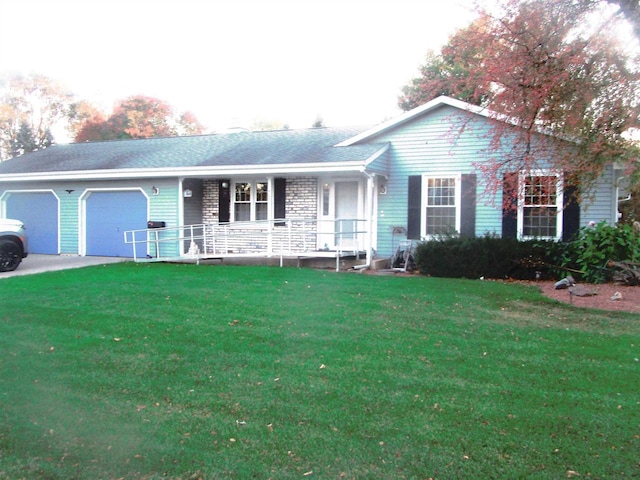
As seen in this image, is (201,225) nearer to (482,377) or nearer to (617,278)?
(617,278)

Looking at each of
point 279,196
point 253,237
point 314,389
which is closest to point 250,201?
point 279,196

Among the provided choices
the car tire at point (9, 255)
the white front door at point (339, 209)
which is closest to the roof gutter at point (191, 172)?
the white front door at point (339, 209)

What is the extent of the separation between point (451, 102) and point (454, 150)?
1.16 metres

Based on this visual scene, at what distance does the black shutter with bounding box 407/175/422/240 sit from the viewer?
46.1ft

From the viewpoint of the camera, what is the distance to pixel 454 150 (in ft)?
44.8

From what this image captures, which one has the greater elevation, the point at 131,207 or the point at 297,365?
the point at 131,207

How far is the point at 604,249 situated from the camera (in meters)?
11.2

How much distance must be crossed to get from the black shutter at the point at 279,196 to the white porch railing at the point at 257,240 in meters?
0.39

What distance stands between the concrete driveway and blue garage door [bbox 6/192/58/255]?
0.53 m

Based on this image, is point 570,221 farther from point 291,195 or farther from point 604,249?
point 291,195

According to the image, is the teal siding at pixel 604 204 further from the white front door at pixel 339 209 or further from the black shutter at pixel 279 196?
the black shutter at pixel 279 196

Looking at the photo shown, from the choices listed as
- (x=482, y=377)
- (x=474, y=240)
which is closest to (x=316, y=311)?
(x=482, y=377)

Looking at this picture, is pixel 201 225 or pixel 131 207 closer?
pixel 201 225

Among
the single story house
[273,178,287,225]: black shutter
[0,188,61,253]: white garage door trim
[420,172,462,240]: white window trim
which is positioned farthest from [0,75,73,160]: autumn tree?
[420,172,462,240]: white window trim
